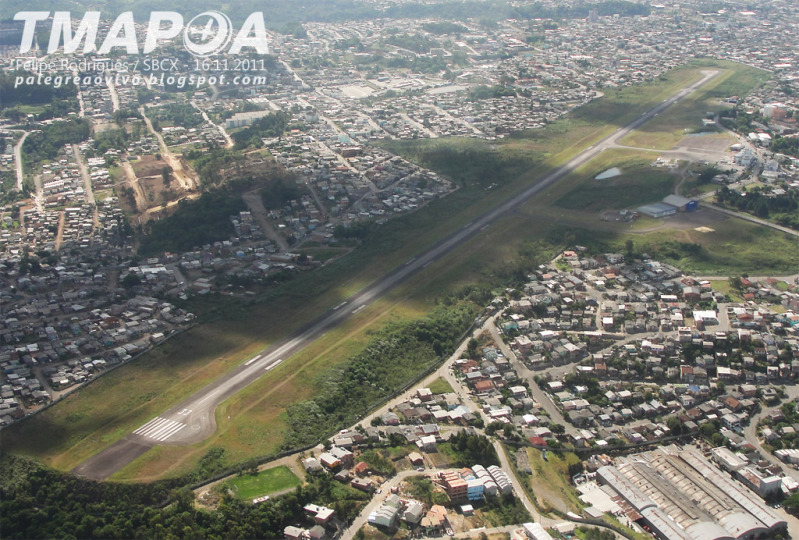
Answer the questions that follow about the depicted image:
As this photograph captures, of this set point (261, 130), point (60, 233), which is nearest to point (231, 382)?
point (60, 233)

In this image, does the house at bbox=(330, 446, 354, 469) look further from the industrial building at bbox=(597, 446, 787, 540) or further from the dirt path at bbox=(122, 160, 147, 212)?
the dirt path at bbox=(122, 160, 147, 212)

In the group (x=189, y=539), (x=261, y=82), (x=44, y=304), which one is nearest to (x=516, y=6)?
(x=261, y=82)

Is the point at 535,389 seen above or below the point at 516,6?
below

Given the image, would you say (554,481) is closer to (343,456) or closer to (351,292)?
(343,456)

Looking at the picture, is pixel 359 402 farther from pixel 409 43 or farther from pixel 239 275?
pixel 409 43

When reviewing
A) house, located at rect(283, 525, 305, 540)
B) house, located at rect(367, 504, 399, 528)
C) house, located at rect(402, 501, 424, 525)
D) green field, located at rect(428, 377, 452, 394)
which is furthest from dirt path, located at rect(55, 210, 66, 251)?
house, located at rect(402, 501, 424, 525)

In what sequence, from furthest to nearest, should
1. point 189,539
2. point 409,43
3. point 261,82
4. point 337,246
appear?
point 409,43
point 261,82
point 337,246
point 189,539

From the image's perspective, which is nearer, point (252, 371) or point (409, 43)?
point (252, 371)

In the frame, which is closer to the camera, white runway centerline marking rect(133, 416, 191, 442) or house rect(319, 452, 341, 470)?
house rect(319, 452, 341, 470)
